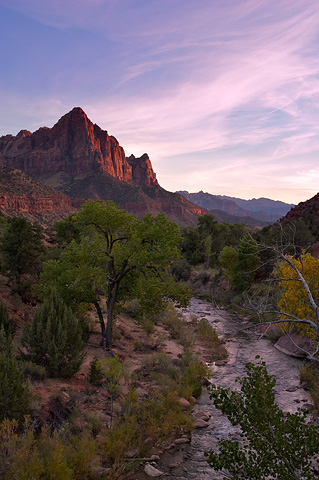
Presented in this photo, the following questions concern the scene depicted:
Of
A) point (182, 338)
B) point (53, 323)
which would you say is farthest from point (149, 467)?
point (182, 338)

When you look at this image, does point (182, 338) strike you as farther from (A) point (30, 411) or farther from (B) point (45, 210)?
(B) point (45, 210)

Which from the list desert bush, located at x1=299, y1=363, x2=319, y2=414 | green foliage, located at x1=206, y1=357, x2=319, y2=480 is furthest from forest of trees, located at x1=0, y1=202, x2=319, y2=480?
desert bush, located at x1=299, y1=363, x2=319, y2=414

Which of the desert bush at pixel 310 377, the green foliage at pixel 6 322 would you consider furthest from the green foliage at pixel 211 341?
the green foliage at pixel 6 322

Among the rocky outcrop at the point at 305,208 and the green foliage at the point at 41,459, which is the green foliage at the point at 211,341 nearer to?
the green foliage at the point at 41,459

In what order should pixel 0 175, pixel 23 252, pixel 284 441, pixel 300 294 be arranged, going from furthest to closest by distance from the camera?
pixel 0 175, pixel 23 252, pixel 300 294, pixel 284 441

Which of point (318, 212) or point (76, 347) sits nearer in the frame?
point (76, 347)

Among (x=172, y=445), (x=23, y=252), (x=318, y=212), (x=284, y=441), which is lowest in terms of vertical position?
(x=172, y=445)

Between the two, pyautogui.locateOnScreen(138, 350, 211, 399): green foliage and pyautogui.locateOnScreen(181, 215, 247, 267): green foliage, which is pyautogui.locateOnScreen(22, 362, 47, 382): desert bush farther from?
pyautogui.locateOnScreen(181, 215, 247, 267): green foliage

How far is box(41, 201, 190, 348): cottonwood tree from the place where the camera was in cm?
1501

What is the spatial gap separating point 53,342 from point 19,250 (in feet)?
35.5

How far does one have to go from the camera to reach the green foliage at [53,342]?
40.6ft

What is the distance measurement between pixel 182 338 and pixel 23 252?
12.0 metres

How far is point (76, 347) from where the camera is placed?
42.6 ft

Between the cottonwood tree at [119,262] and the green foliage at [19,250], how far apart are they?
5.45m
